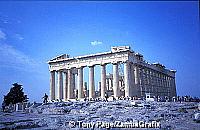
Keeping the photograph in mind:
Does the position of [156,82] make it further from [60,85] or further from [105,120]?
[105,120]

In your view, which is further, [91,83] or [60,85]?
[60,85]

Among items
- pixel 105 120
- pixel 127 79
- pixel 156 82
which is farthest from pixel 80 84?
pixel 105 120

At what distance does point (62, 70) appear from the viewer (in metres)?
46.3

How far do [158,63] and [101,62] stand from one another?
18041mm

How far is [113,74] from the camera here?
38.3 meters

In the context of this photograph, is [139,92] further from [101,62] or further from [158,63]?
[158,63]

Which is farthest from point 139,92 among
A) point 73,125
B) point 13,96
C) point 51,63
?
point 73,125

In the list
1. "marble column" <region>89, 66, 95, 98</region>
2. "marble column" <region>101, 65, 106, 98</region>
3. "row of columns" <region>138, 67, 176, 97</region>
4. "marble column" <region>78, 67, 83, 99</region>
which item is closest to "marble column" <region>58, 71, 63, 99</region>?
"marble column" <region>78, 67, 83, 99</region>

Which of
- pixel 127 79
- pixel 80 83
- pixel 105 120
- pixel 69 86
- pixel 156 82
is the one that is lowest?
pixel 105 120

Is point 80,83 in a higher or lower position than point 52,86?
Answer: higher

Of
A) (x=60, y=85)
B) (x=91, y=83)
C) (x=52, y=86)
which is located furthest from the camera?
(x=52, y=86)

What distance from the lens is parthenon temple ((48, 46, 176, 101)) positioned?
3756 centimetres

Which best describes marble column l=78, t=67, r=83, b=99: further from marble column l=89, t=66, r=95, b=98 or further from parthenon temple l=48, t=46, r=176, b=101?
marble column l=89, t=66, r=95, b=98

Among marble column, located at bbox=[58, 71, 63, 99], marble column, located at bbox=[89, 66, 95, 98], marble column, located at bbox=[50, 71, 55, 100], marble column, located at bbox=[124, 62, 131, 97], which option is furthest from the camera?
marble column, located at bbox=[50, 71, 55, 100]
